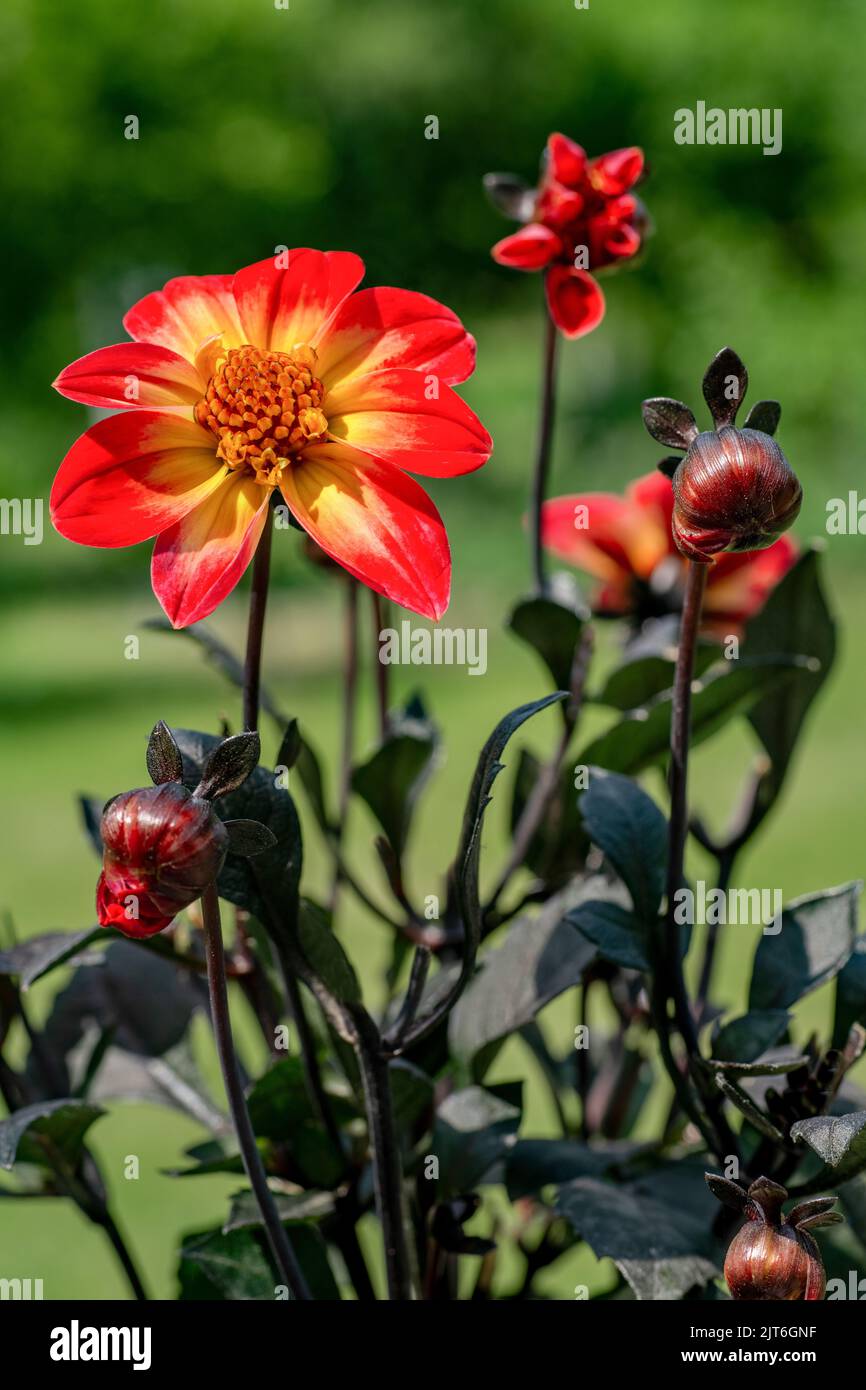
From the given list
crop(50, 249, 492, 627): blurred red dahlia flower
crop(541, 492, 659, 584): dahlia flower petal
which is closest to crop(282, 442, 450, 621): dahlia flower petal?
crop(50, 249, 492, 627): blurred red dahlia flower

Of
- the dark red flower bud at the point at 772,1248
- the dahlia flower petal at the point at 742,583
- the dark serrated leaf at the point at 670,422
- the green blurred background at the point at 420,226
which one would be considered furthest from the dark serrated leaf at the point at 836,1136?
the green blurred background at the point at 420,226

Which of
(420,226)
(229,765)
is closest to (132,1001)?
(229,765)

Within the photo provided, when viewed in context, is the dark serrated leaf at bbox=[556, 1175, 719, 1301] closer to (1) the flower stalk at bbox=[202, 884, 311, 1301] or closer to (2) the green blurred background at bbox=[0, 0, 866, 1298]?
(1) the flower stalk at bbox=[202, 884, 311, 1301]

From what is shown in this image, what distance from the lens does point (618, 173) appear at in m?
0.33

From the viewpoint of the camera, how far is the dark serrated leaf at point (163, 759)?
22 centimetres

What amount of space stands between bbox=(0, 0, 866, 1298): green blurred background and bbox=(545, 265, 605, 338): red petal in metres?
3.18

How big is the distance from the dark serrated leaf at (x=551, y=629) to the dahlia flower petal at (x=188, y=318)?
0.11 m

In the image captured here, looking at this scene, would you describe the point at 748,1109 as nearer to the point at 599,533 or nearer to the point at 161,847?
the point at 161,847

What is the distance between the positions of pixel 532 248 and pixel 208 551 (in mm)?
127

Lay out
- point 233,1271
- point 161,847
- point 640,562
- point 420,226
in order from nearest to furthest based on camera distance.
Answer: point 161,847
point 233,1271
point 640,562
point 420,226

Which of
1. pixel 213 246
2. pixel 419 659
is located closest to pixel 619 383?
pixel 213 246

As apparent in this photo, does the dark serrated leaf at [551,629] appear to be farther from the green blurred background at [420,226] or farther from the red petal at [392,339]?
the green blurred background at [420,226]

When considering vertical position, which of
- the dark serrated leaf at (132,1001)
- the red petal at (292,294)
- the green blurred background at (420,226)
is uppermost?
the green blurred background at (420,226)

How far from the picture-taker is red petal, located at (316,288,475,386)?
258 mm
